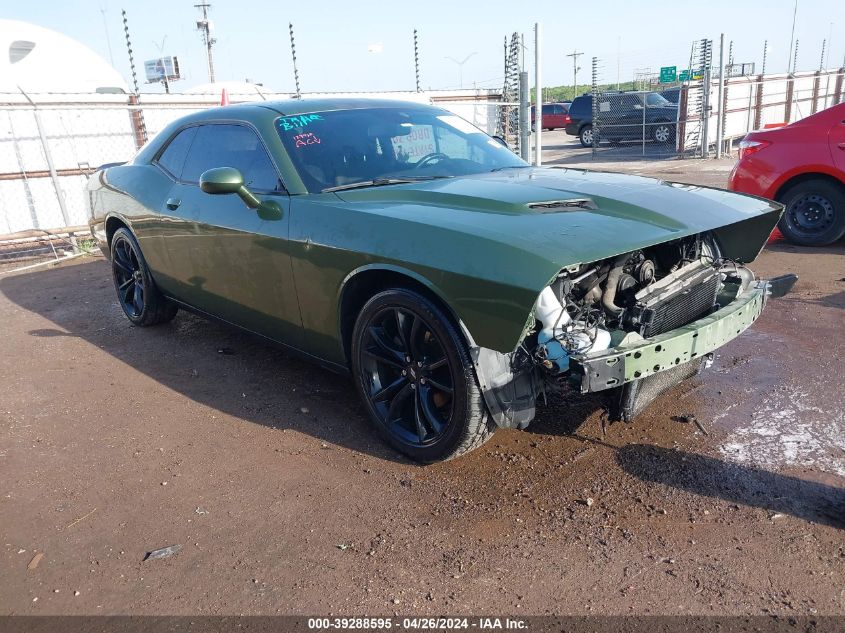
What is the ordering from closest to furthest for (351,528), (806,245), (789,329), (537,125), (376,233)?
(351,528), (376,233), (789,329), (806,245), (537,125)

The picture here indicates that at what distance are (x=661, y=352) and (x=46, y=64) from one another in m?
22.7

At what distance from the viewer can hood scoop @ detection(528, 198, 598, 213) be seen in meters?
3.07

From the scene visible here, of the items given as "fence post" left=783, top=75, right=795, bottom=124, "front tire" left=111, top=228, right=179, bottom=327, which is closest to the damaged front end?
"front tire" left=111, top=228, right=179, bottom=327

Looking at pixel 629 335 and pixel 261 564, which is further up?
pixel 629 335

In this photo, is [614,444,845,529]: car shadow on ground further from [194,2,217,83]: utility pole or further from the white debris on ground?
[194,2,217,83]: utility pole

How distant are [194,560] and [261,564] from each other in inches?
10.9

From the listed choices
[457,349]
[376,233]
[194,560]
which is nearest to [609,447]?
[457,349]

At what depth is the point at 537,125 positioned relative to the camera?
10.2m

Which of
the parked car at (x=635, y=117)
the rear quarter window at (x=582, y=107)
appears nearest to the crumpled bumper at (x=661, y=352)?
the parked car at (x=635, y=117)

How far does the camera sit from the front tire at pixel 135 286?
17.3ft

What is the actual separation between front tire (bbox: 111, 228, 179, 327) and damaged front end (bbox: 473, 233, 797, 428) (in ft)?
10.8

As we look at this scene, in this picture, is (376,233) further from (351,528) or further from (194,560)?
(194,560)

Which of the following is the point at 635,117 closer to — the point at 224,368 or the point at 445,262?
the point at 224,368

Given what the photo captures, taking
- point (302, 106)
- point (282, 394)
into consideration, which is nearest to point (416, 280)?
point (282, 394)
